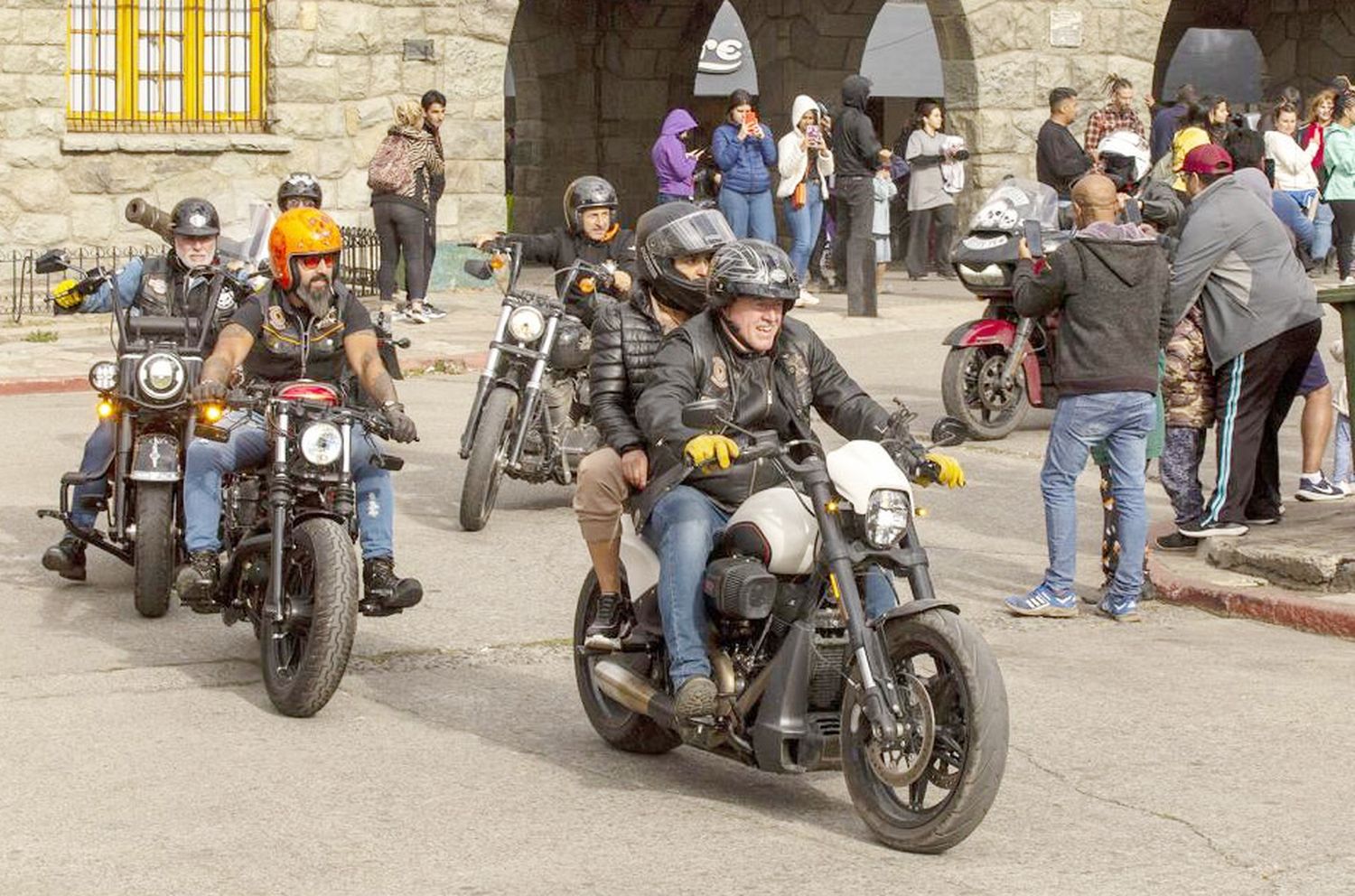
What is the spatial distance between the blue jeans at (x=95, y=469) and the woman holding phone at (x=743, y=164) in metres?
11.3

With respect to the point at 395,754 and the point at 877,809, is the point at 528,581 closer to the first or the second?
the point at 395,754

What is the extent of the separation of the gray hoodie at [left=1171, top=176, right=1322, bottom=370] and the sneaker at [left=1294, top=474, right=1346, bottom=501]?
1.44 meters

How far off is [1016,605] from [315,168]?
13.2 meters

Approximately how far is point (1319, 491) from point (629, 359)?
564 centimetres

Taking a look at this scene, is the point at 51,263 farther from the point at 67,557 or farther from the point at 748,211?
the point at 748,211

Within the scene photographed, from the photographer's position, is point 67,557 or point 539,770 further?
point 67,557

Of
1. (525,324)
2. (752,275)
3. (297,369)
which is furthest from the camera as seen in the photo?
(525,324)

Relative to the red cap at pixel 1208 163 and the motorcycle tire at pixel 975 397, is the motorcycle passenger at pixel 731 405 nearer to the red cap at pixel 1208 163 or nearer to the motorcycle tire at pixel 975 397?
the red cap at pixel 1208 163

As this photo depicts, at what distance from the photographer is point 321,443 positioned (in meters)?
7.86

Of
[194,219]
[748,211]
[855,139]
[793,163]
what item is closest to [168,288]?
[194,219]

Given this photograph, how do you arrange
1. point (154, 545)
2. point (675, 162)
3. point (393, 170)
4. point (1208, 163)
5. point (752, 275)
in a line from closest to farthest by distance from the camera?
point (752, 275) < point (154, 545) < point (1208, 163) < point (393, 170) < point (675, 162)

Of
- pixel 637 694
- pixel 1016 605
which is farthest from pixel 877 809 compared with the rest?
pixel 1016 605

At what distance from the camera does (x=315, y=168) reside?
21594 millimetres

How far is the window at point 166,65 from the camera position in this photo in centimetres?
2080
